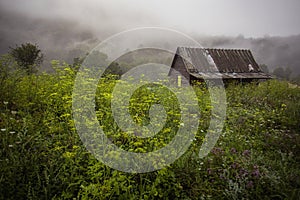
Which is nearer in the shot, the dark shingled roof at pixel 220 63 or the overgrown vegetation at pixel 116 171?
the overgrown vegetation at pixel 116 171

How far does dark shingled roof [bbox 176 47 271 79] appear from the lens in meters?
16.0

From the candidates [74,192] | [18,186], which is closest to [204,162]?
[74,192]

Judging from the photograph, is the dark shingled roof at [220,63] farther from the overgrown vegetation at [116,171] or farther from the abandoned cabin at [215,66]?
the overgrown vegetation at [116,171]

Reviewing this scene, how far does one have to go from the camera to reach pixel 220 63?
1712cm

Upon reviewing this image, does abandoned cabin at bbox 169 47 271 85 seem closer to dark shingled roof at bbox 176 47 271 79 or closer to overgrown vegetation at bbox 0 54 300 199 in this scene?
dark shingled roof at bbox 176 47 271 79

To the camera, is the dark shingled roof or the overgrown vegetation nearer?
the overgrown vegetation

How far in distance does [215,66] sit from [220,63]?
824 millimetres

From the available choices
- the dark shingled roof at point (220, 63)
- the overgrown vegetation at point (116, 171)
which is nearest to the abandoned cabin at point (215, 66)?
the dark shingled roof at point (220, 63)

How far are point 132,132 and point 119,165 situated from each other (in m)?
0.58

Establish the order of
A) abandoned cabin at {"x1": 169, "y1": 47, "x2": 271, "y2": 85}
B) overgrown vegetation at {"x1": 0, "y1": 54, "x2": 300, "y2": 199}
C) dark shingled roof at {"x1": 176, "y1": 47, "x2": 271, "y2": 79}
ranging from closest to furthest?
overgrown vegetation at {"x1": 0, "y1": 54, "x2": 300, "y2": 199} < abandoned cabin at {"x1": 169, "y1": 47, "x2": 271, "y2": 85} < dark shingled roof at {"x1": 176, "y1": 47, "x2": 271, "y2": 79}

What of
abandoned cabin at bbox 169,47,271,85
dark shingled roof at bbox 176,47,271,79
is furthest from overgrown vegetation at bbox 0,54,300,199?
dark shingled roof at bbox 176,47,271,79

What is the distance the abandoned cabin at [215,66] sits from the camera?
51.7ft

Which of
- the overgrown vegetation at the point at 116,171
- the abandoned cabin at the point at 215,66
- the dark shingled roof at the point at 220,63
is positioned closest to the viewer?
the overgrown vegetation at the point at 116,171

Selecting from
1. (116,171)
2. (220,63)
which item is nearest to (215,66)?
(220,63)
